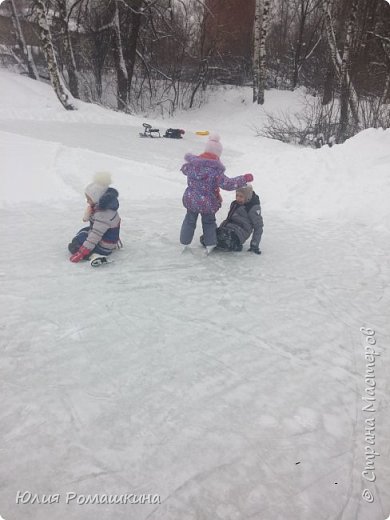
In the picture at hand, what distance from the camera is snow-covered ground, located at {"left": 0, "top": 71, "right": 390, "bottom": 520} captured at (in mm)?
1851

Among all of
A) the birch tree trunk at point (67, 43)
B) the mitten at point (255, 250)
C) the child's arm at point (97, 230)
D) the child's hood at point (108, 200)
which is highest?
the birch tree trunk at point (67, 43)

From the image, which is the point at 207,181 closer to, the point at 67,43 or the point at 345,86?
the point at 345,86

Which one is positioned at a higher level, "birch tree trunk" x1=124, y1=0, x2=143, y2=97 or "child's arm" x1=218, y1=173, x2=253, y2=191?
"birch tree trunk" x1=124, y1=0, x2=143, y2=97

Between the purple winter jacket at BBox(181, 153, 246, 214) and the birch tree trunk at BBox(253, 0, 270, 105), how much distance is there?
13.5 m

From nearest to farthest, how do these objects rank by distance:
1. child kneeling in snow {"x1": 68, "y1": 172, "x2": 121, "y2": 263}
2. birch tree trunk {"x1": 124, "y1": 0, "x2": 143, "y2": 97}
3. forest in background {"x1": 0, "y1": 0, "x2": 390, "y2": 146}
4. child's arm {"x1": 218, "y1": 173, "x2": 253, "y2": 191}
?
child kneeling in snow {"x1": 68, "y1": 172, "x2": 121, "y2": 263} → child's arm {"x1": 218, "y1": 173, "x2": 253, "y2": 191} → forest in background {"x1": 0, "y1": 0, "x2": 390, "y2": 146} → birch tree trunk {"x1": 124, "y1": 0, "x2": 143, "y2": 97}

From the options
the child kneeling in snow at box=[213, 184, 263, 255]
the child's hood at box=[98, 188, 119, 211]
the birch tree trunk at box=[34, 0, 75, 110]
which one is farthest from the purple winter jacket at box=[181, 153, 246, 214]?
the birch tree trunk at box=[34, 0, 75, 110]

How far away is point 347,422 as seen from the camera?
2.26 m

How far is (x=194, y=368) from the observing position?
2.57m

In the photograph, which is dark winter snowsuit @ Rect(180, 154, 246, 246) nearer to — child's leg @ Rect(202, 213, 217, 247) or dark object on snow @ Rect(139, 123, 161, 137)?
child's leg @ Rect(202, 213, 217, 247)

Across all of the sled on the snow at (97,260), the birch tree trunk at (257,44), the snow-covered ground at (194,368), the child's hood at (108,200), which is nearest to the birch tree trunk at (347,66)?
the birch tree trunk at (257,44)

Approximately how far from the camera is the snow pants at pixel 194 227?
4.22 meters

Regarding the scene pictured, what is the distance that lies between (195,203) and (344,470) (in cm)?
280

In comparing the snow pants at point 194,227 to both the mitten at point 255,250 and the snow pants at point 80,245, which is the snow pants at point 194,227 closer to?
the mitten at point 255,250

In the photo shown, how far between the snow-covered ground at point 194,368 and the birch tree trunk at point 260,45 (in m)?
12.0
